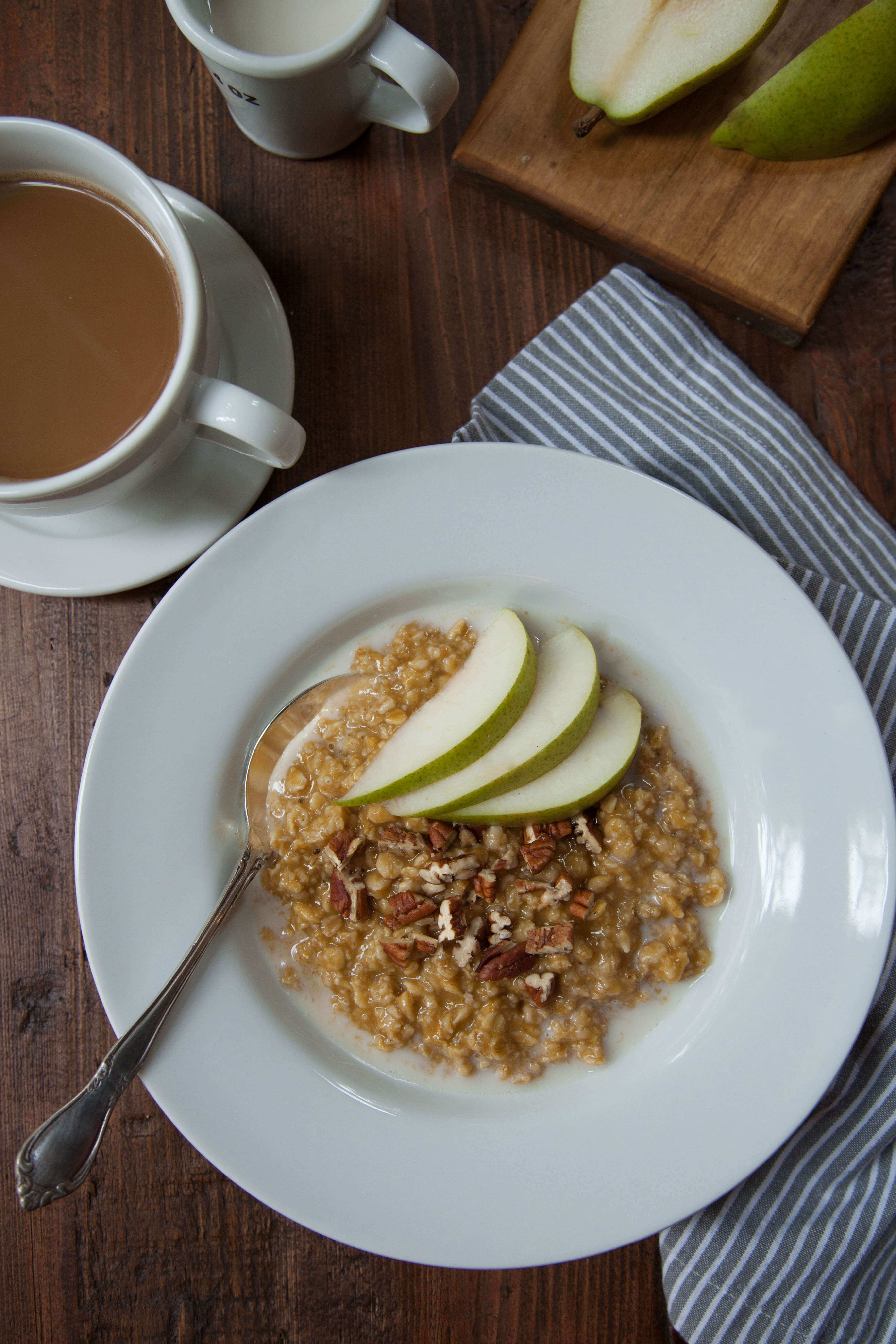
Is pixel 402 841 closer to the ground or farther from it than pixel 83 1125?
farther from it

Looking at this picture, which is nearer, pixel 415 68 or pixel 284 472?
pixel 415 68

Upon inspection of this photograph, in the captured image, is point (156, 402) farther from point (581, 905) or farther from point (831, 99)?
point (831, 99)

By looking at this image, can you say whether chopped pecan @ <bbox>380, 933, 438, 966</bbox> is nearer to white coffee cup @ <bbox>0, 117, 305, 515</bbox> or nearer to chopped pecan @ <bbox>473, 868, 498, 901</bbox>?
chopped pecan @ <bbox>473, 868, 498, 901</bbox>

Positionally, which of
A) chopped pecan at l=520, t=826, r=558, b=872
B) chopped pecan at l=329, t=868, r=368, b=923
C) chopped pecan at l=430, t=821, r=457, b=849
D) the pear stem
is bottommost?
chopped pecan at l=329, t=868, r=368, b=923

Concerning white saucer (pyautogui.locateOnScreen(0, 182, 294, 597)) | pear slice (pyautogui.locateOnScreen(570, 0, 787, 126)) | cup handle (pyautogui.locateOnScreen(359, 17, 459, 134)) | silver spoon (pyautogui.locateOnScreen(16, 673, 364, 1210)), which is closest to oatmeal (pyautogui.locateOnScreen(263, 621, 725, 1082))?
silver spoon (pyautogui.locateOnScreen(16, 673, 364, 1210))

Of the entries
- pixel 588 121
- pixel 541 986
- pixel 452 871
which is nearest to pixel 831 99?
pixel 588 121
